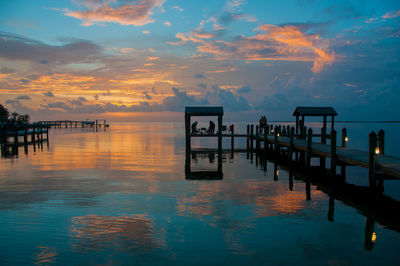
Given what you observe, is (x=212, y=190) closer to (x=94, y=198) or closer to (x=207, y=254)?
(x=94, y=198)

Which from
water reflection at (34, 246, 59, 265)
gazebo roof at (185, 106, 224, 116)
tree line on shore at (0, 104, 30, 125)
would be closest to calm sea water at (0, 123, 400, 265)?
water reflection at (34, 246, 59, 265)

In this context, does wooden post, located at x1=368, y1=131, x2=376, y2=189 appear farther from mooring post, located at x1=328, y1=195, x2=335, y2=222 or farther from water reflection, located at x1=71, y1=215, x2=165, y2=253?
water reflection, located at x1=71, y1=215, x2=165, y2=253

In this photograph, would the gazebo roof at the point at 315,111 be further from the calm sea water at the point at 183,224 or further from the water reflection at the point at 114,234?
the water reflection at the point at 114,234

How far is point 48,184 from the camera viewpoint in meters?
14.9

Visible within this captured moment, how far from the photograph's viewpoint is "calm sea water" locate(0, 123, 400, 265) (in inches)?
281

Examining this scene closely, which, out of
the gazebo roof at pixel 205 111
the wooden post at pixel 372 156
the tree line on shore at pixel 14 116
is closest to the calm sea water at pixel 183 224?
the wooden post at pixel 372 156

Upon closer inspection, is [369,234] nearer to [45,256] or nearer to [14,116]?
[45,256]

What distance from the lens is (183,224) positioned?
914cm

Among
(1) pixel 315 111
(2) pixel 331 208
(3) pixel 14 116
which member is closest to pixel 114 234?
(2) pixel 331 208

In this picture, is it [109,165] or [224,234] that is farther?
[109,165]

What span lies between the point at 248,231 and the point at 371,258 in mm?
2930

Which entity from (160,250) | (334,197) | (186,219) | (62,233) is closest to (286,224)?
(186,219)

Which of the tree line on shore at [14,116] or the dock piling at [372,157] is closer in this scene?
the dock piling at [372,157]

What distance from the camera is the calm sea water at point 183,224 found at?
7.13 meters
